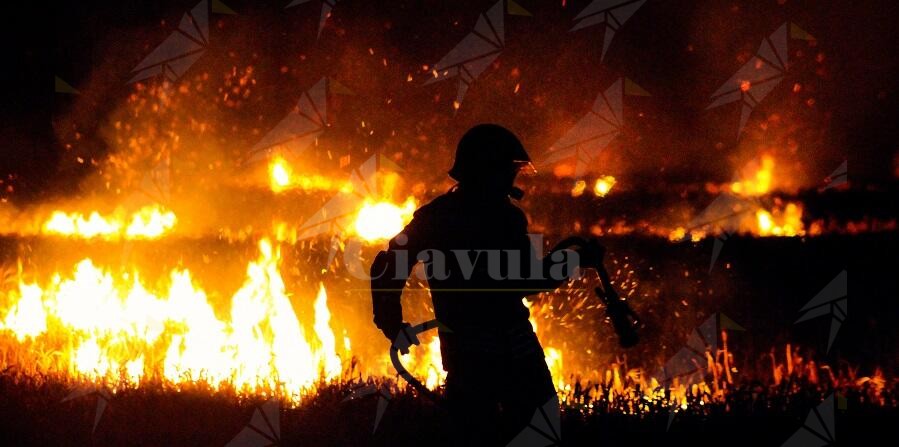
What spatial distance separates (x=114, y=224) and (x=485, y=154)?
44.4 ft

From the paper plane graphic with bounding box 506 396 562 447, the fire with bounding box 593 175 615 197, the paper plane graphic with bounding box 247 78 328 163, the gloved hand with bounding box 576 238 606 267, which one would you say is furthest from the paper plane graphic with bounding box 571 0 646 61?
the gloved hand with bounding box 576 238 606 267

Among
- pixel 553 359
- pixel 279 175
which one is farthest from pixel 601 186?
pixel 553 359

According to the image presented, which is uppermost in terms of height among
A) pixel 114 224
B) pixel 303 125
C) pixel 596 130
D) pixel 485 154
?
pixel 303 125

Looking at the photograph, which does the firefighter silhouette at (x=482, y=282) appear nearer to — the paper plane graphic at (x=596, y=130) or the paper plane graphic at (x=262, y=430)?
the paper plane graphic at (x=262, y=430)

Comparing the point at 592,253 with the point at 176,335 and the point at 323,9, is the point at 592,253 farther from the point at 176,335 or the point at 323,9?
the point at 323,9

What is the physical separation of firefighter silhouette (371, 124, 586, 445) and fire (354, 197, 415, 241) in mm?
8169

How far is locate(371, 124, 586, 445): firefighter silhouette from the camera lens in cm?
408

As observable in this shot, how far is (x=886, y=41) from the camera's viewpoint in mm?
12328

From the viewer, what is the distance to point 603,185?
1659cm

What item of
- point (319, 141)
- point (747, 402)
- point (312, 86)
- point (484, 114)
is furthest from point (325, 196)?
point (747, 402)

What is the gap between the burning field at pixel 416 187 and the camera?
10.3 metres

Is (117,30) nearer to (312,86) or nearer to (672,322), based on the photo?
(312,86)

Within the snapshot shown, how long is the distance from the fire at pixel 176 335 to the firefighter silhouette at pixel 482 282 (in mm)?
2862

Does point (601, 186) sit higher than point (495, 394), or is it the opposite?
point (601, 186)
